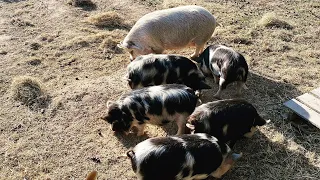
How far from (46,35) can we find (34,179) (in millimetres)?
3813

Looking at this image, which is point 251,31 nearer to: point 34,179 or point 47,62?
point 47,62

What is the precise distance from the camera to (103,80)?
6105 mm

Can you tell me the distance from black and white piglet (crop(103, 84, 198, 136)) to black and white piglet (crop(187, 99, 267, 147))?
0.21 metres

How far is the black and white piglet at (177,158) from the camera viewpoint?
370cm

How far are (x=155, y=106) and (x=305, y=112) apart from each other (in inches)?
80.0

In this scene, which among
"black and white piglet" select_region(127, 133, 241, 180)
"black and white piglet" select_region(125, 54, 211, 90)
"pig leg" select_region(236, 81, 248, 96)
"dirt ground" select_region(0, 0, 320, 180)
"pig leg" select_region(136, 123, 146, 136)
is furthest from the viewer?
"pig leg" select_region(236, 81, 248, 96)

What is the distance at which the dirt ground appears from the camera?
4.59 m

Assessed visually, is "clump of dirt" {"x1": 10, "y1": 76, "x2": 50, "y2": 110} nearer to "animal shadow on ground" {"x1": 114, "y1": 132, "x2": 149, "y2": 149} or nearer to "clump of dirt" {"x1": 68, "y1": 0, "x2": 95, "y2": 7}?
"animal shadow on ground" {"x1": 114, "y1": 132, "x2": 149, "y2": 149}

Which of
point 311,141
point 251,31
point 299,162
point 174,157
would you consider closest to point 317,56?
point 251,31

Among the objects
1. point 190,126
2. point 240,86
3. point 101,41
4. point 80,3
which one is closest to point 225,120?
point 190,126

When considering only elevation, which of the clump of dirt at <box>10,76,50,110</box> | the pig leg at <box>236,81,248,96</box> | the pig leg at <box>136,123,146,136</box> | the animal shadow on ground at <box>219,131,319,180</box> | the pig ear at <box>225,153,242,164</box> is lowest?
the clump of dirt at <box>10,76,50,110</box>

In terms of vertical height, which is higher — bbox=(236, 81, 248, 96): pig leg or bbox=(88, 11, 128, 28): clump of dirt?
bbox=(236, 81, 248, 96): pig leg

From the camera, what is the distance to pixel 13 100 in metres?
5.64

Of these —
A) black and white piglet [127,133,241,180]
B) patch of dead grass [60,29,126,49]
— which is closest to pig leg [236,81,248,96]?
black and white piglet [127,133,241,180]
